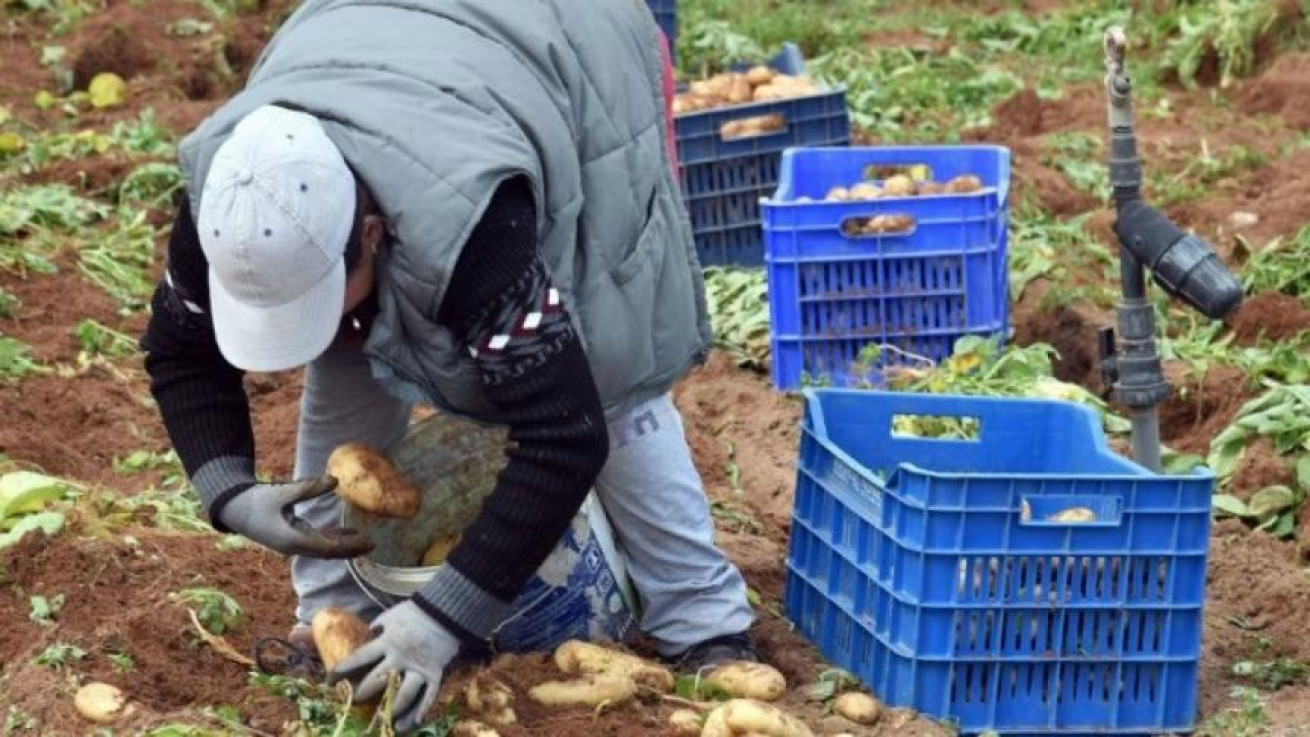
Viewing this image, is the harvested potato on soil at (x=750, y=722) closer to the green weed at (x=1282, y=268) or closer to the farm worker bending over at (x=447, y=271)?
the farm worker bending over at (x=447, y=271)

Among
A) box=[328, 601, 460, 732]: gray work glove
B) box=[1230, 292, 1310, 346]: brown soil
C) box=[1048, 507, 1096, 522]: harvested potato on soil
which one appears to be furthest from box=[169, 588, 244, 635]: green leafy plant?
box=[1230, 292, 1310, 346]: brown soil

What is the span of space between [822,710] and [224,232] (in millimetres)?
1513

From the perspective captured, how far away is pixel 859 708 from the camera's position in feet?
13.4

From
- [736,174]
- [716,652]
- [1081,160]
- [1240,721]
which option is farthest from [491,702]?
[1081,160]

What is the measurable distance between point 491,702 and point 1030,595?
959mm

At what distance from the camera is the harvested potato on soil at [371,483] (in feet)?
12.7

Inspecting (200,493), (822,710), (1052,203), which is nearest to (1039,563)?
(822,710)

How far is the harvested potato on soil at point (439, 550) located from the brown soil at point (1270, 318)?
2664 millimetres

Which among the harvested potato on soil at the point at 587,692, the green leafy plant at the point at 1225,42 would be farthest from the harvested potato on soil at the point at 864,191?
the green leafy plant at the point at 1225,42

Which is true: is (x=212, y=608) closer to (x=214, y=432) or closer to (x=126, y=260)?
(x=214, y=432)

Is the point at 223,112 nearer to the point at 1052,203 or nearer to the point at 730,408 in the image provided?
the point at 730,408

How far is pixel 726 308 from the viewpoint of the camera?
22.5ft

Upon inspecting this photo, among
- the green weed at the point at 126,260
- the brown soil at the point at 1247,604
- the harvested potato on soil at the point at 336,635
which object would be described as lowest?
the brown soil at the point at 1247,604

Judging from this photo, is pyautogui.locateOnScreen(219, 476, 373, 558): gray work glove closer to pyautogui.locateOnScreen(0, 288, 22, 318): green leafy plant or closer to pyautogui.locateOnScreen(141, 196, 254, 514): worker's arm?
pyautogui.locateOnScreen(141, 196, 254, 514): worker's arm
